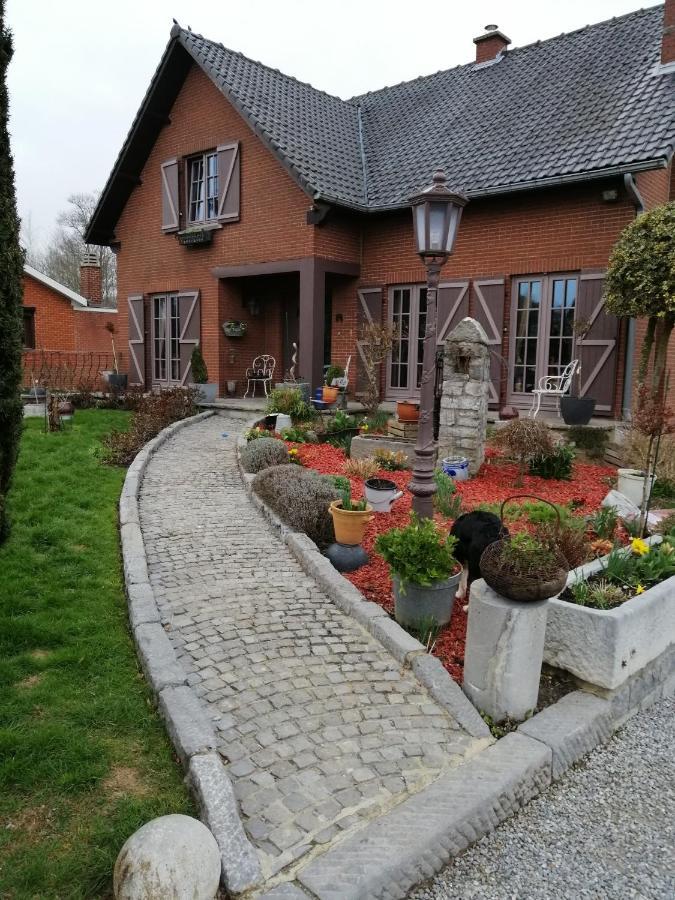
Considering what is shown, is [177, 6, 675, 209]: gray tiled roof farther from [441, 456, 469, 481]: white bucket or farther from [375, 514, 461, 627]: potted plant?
[375, 514, 461, 627]: potted plant

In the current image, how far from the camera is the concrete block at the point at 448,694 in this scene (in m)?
3.09

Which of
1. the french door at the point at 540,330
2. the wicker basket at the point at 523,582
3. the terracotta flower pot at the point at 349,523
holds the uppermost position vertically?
the french door at the point at 540,330

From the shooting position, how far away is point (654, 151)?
8398 millimetres

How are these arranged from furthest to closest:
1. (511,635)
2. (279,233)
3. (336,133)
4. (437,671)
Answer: (336,133)
(279,233)
(437,671)
(511,635)

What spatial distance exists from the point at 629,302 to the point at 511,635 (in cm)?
575

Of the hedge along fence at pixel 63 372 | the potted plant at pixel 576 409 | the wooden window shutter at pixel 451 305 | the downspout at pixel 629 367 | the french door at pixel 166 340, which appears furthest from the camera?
the french door at pixel 166 340

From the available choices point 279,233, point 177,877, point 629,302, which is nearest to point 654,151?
point 629,302

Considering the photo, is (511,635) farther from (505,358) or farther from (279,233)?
(279,233)

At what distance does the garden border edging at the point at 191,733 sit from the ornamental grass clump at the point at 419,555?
136 centimetres

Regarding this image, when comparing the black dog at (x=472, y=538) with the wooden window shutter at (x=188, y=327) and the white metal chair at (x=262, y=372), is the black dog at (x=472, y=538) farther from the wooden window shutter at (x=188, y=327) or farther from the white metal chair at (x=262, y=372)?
the wooden window shutter at (x=188, y=327)

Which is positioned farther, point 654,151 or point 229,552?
point 654,151

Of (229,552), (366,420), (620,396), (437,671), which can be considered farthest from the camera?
(366,420)

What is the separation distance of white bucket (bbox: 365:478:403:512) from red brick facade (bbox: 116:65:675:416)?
194 inches

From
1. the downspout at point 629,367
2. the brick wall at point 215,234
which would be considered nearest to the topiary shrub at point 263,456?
the downspout at point 629,367
